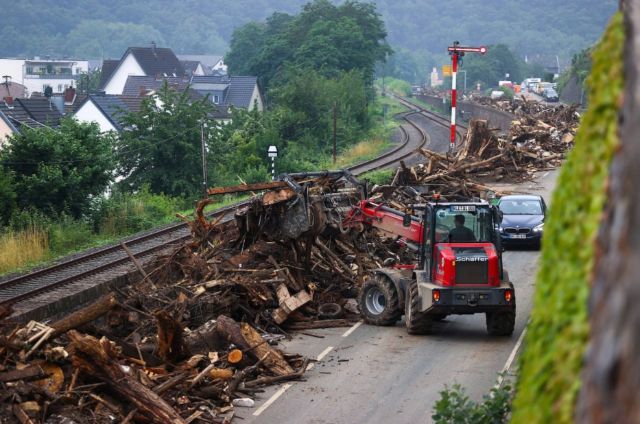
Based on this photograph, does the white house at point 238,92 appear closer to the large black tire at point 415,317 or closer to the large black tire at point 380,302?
the large black tire at point 380,302

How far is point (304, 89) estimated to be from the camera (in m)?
71.9

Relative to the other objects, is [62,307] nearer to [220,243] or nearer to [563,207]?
[220,243]

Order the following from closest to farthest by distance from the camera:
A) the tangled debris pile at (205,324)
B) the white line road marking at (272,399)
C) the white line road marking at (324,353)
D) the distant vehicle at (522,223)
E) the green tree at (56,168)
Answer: the tangled debris pile at (205,324) < the white line road marking at (272,399) < the white line road marking at (324,353) < the distant vehicle at (522,223) < the green tree at (56,168)

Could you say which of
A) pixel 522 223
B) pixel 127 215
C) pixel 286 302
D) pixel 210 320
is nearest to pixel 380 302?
pixel 286 302

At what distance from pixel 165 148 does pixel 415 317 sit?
33.5 metres

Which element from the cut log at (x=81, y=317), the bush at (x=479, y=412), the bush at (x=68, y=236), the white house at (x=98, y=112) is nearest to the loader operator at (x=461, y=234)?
the cut log at (x=81, y=317)

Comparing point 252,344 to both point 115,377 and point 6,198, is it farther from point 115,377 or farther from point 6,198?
point 6,198

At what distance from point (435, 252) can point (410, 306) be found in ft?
4.18

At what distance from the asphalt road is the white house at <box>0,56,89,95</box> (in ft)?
463

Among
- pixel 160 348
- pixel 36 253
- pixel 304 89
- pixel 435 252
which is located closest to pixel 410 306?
pixel 435 252

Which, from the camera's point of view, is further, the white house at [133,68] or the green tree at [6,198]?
the white house at [133,68]

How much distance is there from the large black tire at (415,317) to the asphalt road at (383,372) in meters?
0.20

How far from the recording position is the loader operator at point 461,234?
1861cm

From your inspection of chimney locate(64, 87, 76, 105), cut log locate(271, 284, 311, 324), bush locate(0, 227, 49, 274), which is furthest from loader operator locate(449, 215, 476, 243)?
chimney locate(64, 87, 76, 105)
